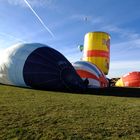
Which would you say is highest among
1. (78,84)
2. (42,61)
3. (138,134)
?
(42,61)

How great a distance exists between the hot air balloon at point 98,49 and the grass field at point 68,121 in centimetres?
1686

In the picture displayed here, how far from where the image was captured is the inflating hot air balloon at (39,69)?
13055mm

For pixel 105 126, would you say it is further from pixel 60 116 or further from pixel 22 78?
pixel 22 78

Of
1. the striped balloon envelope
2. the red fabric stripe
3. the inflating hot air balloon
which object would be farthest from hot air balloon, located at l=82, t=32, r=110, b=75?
the inflating hot air balloon

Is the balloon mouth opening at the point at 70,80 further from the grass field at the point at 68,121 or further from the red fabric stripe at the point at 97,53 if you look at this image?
the red fabric stripe at the point at 97,53


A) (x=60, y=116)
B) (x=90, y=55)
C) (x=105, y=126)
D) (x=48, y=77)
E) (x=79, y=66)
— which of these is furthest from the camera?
(x=90, y=55)

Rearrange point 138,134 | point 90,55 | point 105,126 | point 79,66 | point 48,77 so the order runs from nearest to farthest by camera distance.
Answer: point 138,134, point 105,126, point 48,77, point 79,66, point 90,55

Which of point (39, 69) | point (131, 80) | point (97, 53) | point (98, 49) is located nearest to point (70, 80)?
point (39, 69)

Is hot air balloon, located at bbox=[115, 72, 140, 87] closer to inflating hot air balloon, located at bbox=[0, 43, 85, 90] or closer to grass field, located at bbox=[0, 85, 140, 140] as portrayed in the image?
inflating hot air balloon, located at bbox=[0, 43, 85, 90]

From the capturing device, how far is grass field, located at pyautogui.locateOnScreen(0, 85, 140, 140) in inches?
193

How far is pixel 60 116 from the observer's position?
20.3 feet

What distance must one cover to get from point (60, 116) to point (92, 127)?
1.07 metres

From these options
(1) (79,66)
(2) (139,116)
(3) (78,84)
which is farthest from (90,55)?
(2) (139,116)

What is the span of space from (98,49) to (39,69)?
1216 cm
